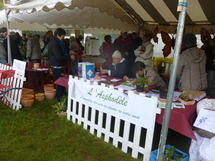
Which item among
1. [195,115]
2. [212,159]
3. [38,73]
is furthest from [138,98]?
[38,73]

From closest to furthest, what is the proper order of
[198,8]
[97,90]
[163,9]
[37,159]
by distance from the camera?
[37,159] < [97,90] < [198,8] < [163,9]

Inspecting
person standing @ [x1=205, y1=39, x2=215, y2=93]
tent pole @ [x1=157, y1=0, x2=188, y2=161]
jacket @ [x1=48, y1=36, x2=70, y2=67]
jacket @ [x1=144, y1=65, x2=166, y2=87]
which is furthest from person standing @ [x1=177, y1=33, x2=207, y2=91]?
jacket @ [x1=48, y1=36, x2=70, y2=67]

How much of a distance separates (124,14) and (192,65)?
11.2 ft

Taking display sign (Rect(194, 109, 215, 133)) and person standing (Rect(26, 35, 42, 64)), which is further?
person standing (Rect(26, 35, 42, 64))

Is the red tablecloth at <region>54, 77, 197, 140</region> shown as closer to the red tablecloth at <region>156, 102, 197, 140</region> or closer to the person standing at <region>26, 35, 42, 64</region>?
the red tablecloth at <region>156, 102, 197, 140</region>

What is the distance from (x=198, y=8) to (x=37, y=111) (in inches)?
170

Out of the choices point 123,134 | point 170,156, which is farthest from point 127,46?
point 170,156

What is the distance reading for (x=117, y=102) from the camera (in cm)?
253

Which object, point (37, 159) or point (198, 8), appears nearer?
point (37, 159)

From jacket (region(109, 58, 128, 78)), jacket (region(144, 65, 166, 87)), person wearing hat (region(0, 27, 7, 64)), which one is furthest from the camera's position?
person wearing hat (region(0, 27, 7, 64))

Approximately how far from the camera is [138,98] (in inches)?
89.7

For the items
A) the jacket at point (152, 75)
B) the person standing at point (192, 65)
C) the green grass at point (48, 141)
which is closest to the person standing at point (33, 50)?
the green grass at point (48, 141)

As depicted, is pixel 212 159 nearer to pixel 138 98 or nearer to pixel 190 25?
pixel 138 98

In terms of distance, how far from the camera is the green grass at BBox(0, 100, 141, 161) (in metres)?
2.46
